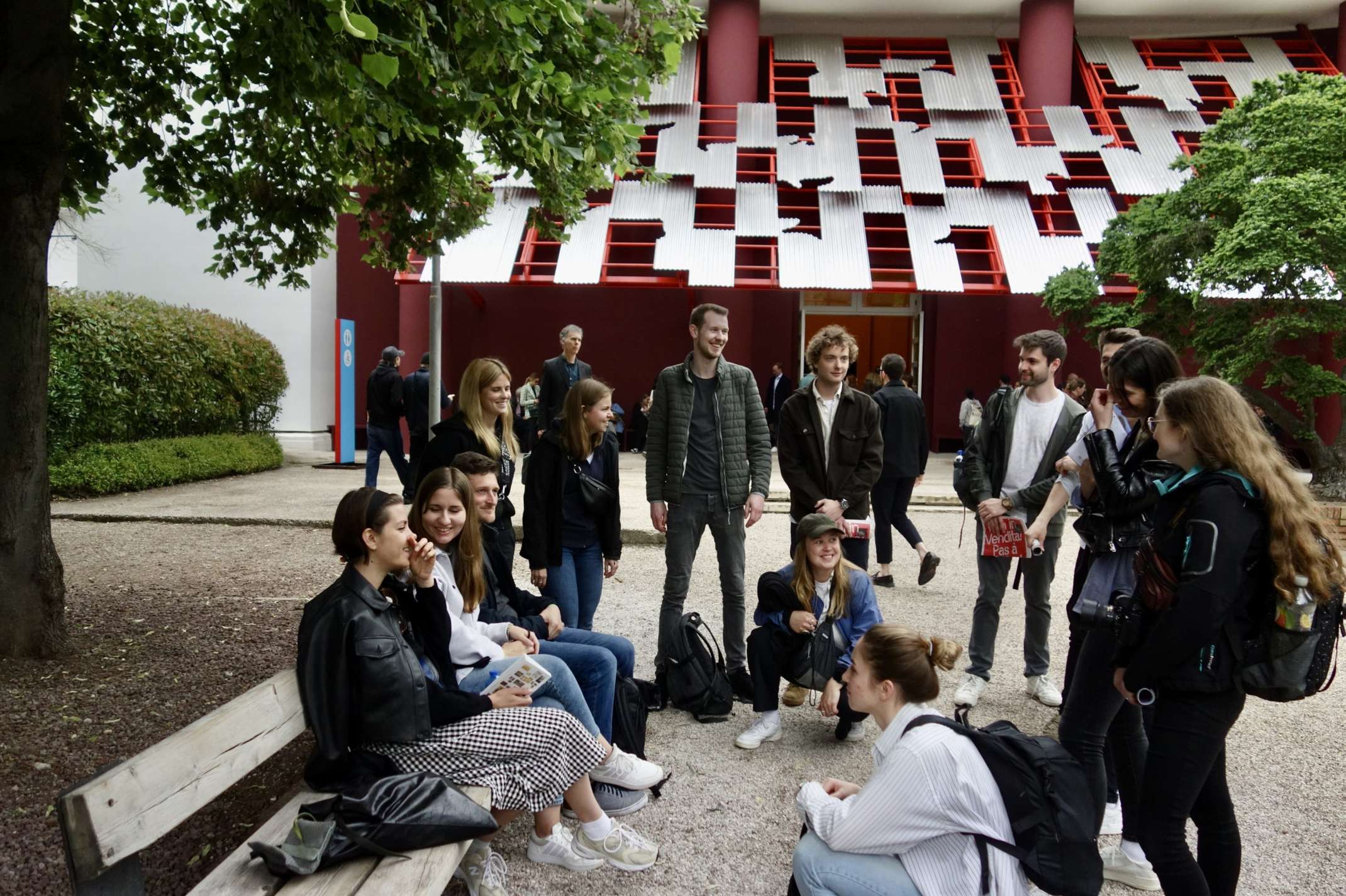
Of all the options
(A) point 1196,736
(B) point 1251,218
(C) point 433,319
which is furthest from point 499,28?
(B) point 1251,218

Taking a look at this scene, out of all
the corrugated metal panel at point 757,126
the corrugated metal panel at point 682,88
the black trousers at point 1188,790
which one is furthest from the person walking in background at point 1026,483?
the corrugated metal panel at point 682,88

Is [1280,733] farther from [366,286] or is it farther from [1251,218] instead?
[366,286]

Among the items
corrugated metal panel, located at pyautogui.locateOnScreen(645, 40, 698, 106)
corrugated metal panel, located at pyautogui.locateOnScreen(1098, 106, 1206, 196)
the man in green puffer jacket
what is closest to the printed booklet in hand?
the man in green puffer jacket

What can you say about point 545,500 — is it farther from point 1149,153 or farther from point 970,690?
point 1149,153

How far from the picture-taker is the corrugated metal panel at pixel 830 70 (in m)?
20.0

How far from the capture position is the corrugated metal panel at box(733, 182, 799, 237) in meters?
17.2

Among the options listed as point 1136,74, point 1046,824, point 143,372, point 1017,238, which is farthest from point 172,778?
point 1136,74

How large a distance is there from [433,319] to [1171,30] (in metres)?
19.4

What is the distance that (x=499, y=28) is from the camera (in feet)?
15.0

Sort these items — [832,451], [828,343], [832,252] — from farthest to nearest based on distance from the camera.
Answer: [832,252], [832,451], [828,343]

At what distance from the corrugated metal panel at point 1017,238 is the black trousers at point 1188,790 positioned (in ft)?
47.2

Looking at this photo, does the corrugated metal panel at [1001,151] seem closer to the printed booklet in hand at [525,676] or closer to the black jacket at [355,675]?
the printed booklet in hand at [525,676]

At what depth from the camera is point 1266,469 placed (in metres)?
2.54

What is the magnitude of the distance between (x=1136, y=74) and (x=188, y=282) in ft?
64.4
